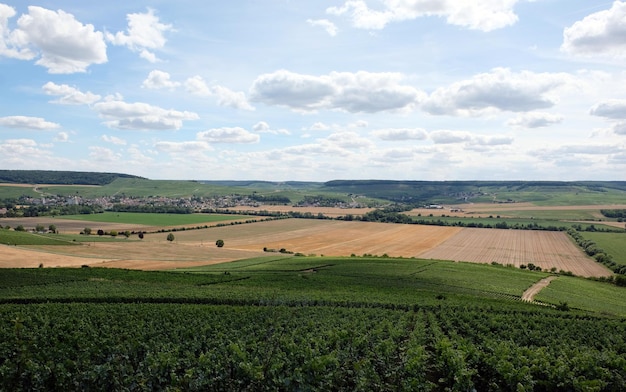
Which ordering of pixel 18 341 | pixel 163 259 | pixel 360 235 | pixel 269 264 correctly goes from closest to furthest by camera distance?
pixel 18 341
pixel 269 264
pixel 163 259
pixel 360 235

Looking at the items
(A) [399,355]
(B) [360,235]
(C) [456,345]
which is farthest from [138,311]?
(B) [360,235]

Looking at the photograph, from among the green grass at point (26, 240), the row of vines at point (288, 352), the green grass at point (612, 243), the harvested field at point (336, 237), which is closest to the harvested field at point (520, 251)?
the green grass at point (612, 243)

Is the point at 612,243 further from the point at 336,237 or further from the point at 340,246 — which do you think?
the point at 336,237

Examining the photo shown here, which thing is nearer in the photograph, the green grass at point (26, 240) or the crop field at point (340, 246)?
the crop field at point (340, 246)

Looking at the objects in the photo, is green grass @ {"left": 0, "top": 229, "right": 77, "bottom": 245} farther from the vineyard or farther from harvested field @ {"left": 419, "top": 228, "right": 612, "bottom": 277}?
harvested field @ {"left": 419, "top": 228, "right": 612, "bottom": 277}

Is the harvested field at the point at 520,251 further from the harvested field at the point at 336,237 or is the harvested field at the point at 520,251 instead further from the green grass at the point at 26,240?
the green grass at the point at 26,240

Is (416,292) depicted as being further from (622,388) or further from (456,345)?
(622,388)

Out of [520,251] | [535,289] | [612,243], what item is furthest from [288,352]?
[612,243]

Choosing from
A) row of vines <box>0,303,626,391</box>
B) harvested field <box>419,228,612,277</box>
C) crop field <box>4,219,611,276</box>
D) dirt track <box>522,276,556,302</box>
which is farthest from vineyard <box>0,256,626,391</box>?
crop field <box>4,219,611,276</box>
